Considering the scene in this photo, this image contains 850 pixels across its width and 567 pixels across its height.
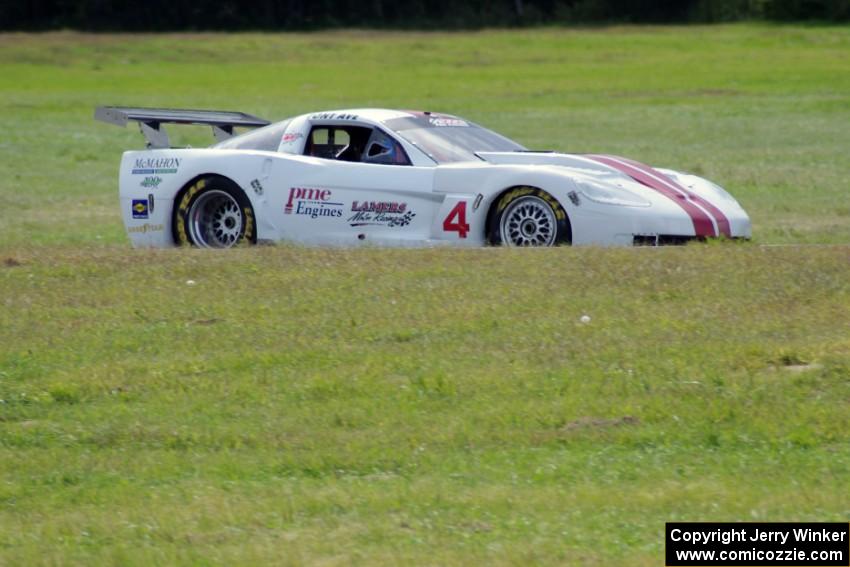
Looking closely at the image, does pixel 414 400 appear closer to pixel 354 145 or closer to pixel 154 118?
pixel 354 145

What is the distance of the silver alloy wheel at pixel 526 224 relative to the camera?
35.5 feet

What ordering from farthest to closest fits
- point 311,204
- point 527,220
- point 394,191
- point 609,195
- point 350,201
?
point 311,204, point 350,201, point 394,191, point 527,220, point 609,195

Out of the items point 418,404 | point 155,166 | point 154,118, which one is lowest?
point 418,404

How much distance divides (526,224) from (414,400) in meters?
4.35

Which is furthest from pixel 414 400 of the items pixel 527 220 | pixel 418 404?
pixel 527 220

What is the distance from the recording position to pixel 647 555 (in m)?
4.75

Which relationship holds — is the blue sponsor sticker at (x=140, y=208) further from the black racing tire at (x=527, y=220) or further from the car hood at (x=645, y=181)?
the black racing tire at (x=527, y=220)

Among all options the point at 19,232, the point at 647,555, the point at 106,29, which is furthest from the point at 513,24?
the point at 647,555

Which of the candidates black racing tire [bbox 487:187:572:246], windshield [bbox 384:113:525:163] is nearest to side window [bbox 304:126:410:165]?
windshield [bbox 384:113:525:163]

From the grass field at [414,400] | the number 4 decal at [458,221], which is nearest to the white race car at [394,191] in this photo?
the number 4 decal at [458,221]

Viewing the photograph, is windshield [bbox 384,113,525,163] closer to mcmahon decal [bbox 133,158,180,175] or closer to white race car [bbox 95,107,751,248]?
white race car [bbox 95,107,751,248]

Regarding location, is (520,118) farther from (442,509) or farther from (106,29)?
(106,29)

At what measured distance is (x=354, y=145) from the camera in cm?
1192

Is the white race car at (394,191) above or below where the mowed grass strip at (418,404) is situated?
above
